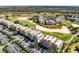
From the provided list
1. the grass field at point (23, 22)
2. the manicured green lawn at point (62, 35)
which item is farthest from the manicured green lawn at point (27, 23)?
the manicured green lawn at point (62, 35)

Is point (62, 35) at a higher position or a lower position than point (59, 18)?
lower

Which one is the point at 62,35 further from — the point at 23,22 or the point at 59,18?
the point at 23,22

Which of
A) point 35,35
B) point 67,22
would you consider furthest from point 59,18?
point 35,35

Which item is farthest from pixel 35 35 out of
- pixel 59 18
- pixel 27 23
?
pixel 59 18

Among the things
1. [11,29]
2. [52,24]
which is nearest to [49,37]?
[52,24]

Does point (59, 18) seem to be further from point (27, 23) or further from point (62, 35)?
point (27, 23)

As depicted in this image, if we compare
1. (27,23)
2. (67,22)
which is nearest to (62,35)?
(67,22)

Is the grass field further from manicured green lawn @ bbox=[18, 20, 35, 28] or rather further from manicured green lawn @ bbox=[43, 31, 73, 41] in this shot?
manicured green lawn @ bbox=[43, 31, 73, 41]

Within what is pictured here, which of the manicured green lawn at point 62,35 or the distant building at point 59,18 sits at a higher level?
the distant building at point 59,18

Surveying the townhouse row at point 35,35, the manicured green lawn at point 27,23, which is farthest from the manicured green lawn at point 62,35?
the manicured green lawn at point 27,23

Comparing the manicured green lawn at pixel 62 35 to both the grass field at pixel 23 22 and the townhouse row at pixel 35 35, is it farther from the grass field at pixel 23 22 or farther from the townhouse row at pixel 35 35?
the grass field at pixel 23 22

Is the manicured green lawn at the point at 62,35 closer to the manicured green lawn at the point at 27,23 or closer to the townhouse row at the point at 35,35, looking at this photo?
the townhouse row at the point at 35,35

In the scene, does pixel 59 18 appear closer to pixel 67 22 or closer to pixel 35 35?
pixel 67 22

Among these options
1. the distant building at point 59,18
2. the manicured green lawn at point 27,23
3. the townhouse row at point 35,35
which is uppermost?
the distant building at point 59,18
